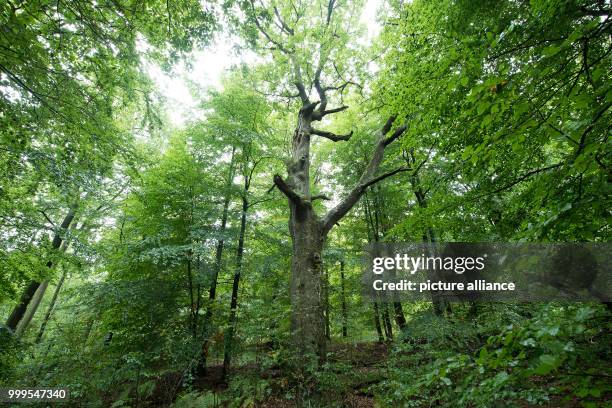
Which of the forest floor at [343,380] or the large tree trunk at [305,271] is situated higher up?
the large tree trunk at [305,271]

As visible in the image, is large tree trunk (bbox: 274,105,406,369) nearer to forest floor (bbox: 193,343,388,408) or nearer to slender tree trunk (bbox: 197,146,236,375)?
forest floor (bbox: 193,343,388,408)

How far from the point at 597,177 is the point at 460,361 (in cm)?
131

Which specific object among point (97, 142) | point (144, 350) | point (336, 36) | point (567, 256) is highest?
point (336, 36)

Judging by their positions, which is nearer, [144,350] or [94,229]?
[144,350]

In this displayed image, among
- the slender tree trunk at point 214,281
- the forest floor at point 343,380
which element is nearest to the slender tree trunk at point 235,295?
the forest floor at point 343,380

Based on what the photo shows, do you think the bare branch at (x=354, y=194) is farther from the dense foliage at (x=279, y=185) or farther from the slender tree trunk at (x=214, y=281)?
the slender tree trunk at (x=214, y=281)

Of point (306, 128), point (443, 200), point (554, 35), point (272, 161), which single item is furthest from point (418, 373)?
point (272, 161)

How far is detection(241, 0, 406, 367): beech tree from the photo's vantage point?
5000 mm

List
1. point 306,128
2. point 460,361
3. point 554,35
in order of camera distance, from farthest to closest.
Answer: point 306,128
point 554,35
point 460,361

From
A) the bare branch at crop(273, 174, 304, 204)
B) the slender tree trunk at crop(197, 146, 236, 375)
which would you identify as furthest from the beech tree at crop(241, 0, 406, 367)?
the slender tree trunk at crop(197, 146, 236, 375)

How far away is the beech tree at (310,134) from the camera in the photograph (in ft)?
16.4

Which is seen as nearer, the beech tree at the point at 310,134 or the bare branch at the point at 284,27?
the beech tree at the point at 310,134

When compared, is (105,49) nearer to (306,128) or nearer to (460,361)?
(306,128)

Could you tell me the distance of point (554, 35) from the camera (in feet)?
6.43
